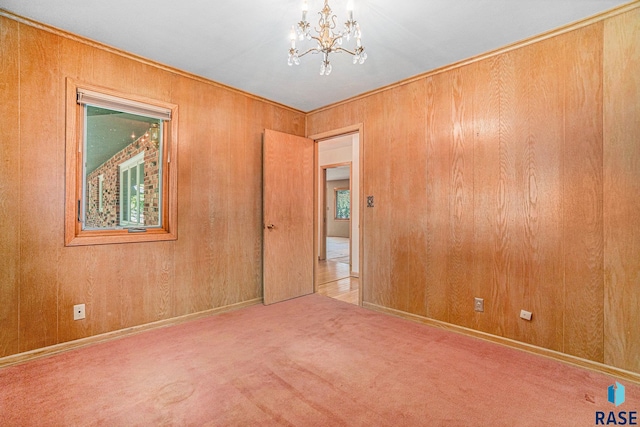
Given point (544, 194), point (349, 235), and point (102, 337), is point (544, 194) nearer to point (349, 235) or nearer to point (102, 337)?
point (102, 337)

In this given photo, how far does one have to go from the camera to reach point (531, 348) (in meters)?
2.43

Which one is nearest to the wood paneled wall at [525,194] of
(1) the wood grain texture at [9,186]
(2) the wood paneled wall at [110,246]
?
(2) the wood paneled wall at [110,246]

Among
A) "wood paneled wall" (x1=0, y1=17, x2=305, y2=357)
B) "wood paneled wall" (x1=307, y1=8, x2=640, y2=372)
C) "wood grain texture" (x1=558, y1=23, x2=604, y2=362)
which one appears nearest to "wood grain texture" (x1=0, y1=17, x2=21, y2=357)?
"wood paneled wall" (x1=0, y1=17, x2=305, y2=357)

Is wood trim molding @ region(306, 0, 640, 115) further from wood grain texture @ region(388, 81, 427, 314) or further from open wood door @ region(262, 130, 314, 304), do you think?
open wood door @ region(262, 130, 314, 304)

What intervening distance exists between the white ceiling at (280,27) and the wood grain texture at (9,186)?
1.07 ft

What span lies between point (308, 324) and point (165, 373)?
1350mm

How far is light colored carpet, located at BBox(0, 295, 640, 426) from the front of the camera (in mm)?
1684

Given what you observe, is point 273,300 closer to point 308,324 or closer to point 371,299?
point 308,324

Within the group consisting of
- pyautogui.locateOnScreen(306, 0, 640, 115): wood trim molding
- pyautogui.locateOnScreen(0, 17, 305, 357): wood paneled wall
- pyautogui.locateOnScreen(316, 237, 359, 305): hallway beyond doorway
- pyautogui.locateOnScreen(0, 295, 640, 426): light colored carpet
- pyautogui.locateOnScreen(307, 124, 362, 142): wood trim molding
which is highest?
pyautogui.locateOnScreen(306, 0, 640, 115): wood trim molding

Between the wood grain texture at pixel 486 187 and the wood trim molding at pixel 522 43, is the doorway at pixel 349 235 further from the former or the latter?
the wood grain texture at pixel 486 187

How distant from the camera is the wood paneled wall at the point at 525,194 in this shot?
82.8 inches

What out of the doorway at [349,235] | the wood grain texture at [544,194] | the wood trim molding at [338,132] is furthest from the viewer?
the doorway at [349,235]

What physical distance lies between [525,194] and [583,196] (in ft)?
1.18

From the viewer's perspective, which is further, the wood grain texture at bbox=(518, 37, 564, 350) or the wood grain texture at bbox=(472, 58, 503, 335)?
the wood grain texture at bbox=(472, 58, 503, 335)
